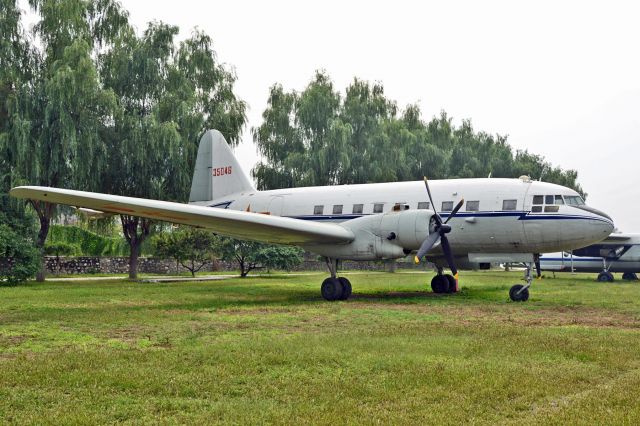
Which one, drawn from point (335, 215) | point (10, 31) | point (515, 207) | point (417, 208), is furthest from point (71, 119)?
point (515, 207)

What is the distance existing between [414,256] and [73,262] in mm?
32459

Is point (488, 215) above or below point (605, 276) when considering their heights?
above

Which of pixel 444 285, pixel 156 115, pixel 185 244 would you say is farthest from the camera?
pixel 185 244

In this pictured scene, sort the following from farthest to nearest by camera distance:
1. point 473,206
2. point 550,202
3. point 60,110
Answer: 1. point 60,110
2. point 473,206
3. point 550,202

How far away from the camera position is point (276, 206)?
24.3 metres

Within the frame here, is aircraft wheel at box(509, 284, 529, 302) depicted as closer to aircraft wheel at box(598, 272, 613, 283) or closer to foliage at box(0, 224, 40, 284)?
aircraft wheel at box(598, 272, 613, 283)

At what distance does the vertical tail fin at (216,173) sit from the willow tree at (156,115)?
559 centimetres

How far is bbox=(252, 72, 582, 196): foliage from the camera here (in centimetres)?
4481

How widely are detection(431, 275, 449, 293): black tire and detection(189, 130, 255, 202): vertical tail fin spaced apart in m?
8.89

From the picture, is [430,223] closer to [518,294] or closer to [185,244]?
→ [518,294]

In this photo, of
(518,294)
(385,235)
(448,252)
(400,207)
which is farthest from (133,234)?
(518,294)

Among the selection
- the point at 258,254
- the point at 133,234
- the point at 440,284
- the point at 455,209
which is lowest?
the point at 440,284

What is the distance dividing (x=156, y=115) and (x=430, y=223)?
65.6 ft

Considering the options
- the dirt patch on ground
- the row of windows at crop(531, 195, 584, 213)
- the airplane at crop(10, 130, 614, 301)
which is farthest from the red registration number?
the dirt patch on ground
